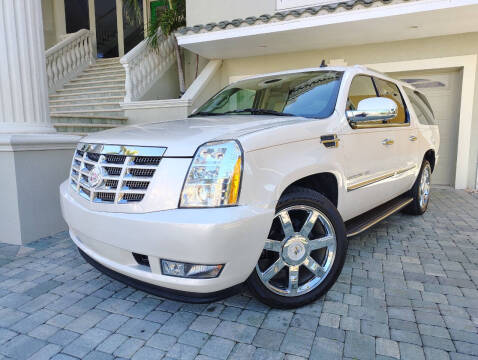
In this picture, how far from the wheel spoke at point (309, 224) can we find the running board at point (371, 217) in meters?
0.42

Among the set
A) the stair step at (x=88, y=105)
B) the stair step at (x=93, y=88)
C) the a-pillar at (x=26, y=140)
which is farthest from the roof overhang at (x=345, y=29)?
the a-pillar at (x=26, y=140)

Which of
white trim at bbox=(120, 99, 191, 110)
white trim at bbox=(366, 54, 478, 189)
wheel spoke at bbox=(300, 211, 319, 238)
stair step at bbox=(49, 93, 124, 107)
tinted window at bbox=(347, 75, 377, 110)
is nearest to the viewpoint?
wheel spoke at bbox=(300, 211, 319, 238)

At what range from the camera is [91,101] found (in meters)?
8.63

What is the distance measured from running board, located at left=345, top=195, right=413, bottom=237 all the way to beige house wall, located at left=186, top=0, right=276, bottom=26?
17.6ft

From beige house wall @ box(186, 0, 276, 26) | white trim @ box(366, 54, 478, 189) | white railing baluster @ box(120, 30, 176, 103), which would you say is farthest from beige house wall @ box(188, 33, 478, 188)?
white railing baluster @ box(120, 30, 176, 103)

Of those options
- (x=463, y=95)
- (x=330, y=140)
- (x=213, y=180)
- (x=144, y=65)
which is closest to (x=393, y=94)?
(x=330, y=140)

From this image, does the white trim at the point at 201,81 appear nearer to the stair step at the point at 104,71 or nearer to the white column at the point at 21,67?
the stair step at the point at 104,71

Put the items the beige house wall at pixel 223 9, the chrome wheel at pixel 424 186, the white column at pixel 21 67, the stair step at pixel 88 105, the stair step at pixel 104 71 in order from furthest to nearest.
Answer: the stair step at pixel 104 71
the stair step at pixel 88 105
the beige house wall at pixel 223 9
the chrome wheel at pixel 424 186
the white column at pixel 21 67

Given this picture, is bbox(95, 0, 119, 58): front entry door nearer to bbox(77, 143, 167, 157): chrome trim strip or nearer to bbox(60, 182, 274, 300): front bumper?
bbox(77, 143, 167, 157): chrome trim strip

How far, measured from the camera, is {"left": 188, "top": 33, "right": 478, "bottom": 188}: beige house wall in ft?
21.4

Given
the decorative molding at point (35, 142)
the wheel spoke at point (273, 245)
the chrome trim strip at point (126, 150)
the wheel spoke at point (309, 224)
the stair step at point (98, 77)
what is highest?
the stair step at point (98, 77)

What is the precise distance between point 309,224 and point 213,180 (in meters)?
0.85

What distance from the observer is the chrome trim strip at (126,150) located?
6.50 ft

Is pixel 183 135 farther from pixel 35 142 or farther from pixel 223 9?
pixel 223 9
